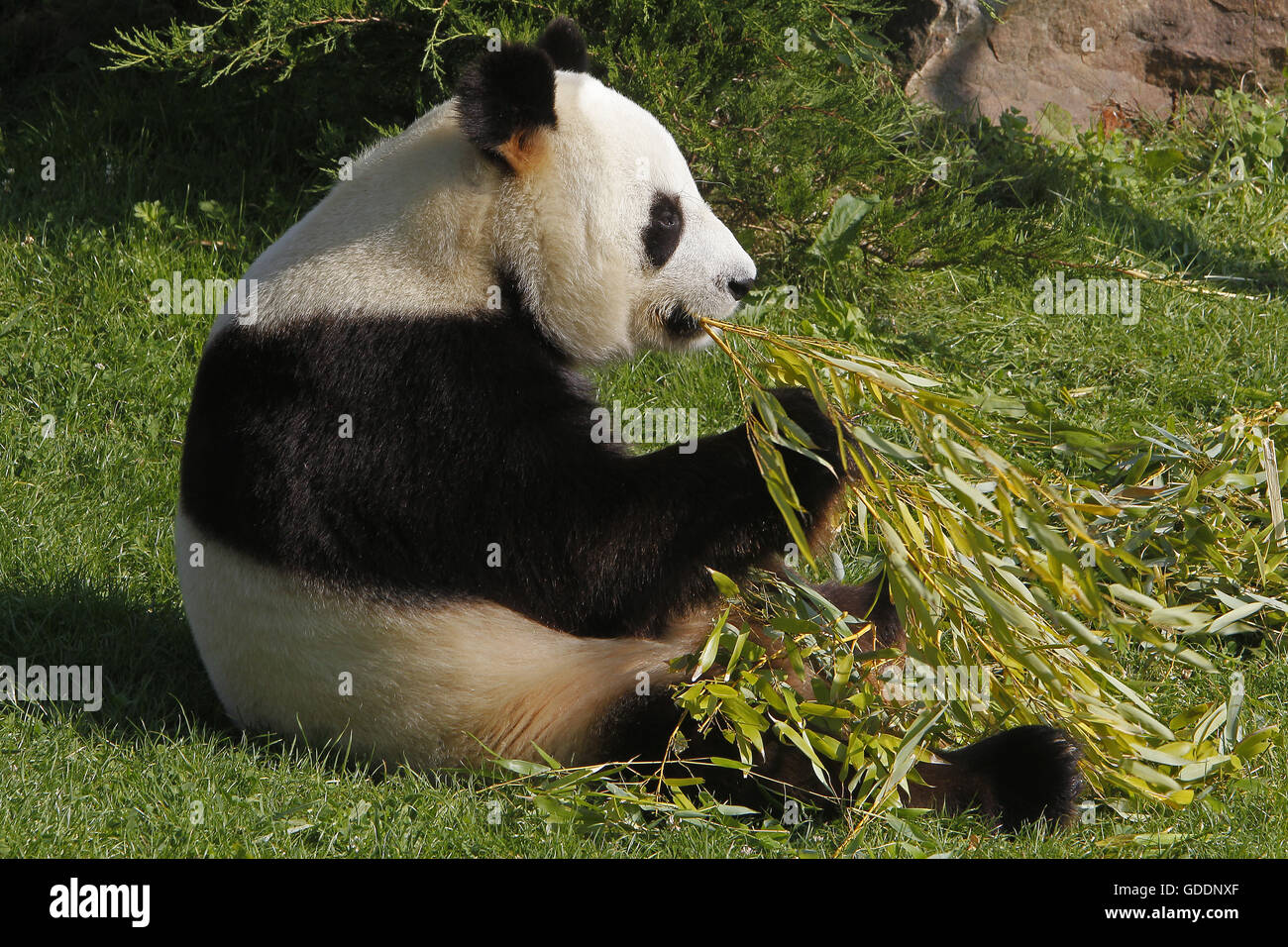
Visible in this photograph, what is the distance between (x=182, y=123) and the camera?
24.0 ft

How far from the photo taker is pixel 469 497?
11.2ft

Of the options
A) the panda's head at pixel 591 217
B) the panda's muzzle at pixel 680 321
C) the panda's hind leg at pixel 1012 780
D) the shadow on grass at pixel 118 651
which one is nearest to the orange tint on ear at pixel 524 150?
the panda's head at pixel 591 217

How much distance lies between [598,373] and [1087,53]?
15.9 feet

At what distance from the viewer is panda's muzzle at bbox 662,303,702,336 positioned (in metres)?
4.04

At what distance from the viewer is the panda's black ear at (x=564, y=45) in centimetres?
437

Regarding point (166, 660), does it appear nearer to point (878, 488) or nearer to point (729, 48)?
point (878, 488)

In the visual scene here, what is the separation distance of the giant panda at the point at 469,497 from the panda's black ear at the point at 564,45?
65 centimetres

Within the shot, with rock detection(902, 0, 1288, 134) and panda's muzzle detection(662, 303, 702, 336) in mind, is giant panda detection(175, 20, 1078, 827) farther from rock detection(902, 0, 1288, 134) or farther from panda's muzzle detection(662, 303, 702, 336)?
rock detection(902, 0, 1288, 134)

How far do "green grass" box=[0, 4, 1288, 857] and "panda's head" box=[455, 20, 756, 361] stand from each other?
4.70 ft

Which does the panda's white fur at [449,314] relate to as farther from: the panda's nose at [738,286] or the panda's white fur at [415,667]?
the panda's nose at [738,286]

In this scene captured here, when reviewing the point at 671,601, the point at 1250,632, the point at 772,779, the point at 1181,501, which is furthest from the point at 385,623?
the point at 1250,632

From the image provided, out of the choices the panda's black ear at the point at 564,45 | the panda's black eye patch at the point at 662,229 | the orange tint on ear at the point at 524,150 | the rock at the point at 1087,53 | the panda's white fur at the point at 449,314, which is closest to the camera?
the panda's white fur at the point at 449,314

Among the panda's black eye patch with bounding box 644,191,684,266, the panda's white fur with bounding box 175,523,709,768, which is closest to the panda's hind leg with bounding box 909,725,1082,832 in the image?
the panda's white fur with bounding box 175,523,709,768

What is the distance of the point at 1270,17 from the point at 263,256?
7.39 m
